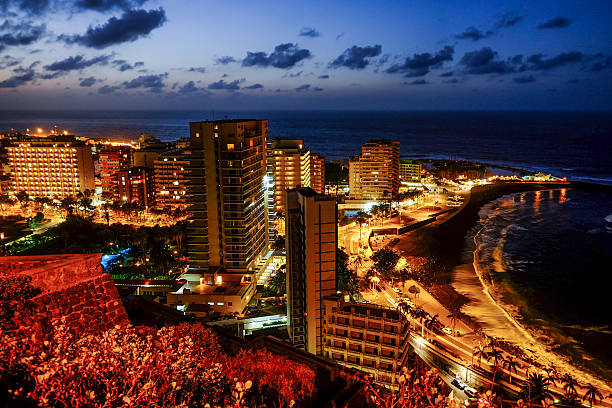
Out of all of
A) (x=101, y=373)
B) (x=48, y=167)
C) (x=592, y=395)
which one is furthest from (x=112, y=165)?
(x=101, y=373)

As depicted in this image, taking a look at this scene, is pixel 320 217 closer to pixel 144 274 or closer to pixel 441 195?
pixel 144 274

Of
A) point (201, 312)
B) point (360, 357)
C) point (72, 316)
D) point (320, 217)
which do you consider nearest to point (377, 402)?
point (72, 316)

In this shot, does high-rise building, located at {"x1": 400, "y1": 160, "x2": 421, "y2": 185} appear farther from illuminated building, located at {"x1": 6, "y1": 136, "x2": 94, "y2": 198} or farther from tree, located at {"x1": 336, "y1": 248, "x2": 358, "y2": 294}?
illuminated building, located at {"x1": 6, "y1": 136, "x2": 94, "y2": 198}

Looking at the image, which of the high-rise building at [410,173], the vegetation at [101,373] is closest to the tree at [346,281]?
the vegetation at [101,373]

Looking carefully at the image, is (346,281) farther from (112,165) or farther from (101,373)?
(112,165)

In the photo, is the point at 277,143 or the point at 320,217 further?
the point at 277,143

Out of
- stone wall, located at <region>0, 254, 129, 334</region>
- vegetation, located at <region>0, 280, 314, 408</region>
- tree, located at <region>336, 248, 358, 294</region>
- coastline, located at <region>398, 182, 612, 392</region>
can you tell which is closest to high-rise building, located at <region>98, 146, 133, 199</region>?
tree, located at <region>336, 248, 358, 294</region>
